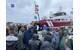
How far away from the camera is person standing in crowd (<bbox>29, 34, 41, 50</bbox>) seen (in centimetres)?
340

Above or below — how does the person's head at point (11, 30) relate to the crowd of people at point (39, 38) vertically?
above

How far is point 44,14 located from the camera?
11.1ft

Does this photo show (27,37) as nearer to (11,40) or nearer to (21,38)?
(21,38)

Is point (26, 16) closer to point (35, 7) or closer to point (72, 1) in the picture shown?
point (35, 7)

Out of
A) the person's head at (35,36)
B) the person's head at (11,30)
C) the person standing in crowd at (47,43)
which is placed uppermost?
the person's head at (11,30)

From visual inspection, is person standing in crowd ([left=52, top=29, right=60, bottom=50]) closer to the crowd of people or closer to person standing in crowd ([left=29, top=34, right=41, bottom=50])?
the crowd of people

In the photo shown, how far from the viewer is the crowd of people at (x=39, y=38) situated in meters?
3.38

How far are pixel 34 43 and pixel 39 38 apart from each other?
85mm

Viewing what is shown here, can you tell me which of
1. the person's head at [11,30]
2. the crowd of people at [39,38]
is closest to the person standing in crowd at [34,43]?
the crowd of people at [39,38]

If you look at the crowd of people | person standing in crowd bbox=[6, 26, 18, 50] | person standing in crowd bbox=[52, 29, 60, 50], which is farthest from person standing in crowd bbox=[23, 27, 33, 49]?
person standing in crowd bbox=[52, 29, 60, 50]

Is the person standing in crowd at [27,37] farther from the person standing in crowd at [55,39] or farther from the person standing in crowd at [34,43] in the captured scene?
the person standing in crowd at [55,39]

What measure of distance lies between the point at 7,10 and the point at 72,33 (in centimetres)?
81
